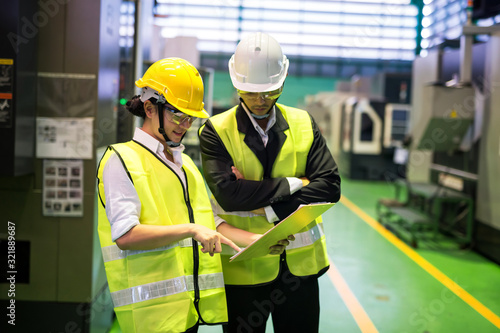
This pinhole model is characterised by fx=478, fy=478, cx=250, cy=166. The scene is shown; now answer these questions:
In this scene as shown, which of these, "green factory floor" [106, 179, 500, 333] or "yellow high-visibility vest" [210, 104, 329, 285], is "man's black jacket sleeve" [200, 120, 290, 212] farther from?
"green factory floor" [106, 179, 500, 333]

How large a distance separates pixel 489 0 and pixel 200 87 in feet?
21.3

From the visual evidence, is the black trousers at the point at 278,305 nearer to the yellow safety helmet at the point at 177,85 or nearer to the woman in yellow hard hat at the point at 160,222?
the woman in yellow hard hat at the point at 160,222

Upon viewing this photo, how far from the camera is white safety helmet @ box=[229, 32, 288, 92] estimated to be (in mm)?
2238

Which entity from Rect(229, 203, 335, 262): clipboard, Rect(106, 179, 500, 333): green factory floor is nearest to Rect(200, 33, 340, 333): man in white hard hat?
Rect(229, 203, 335, 262): clipboard

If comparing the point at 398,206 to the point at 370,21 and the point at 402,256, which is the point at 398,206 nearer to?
the point at 402,256

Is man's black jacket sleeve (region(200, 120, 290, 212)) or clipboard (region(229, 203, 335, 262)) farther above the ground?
man's black jacket sleeve (region(200, 120, 290, 212))

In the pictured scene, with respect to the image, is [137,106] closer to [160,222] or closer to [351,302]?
[160,222]

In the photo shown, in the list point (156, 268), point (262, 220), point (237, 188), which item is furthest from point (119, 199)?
point (262, 220)

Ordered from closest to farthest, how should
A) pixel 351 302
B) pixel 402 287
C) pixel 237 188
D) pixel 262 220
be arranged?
pixel 237 188, pixel 262 220, pixel 351 302, pixel 402 287

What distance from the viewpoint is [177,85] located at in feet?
6.25

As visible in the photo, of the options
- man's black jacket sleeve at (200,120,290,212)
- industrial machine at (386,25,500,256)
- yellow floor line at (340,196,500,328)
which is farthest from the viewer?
industrial machine at (386,25,500,256)

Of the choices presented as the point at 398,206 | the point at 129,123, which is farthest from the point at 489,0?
the point at 129,123

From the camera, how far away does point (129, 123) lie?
4.28 metres

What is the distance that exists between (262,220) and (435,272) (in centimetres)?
430
